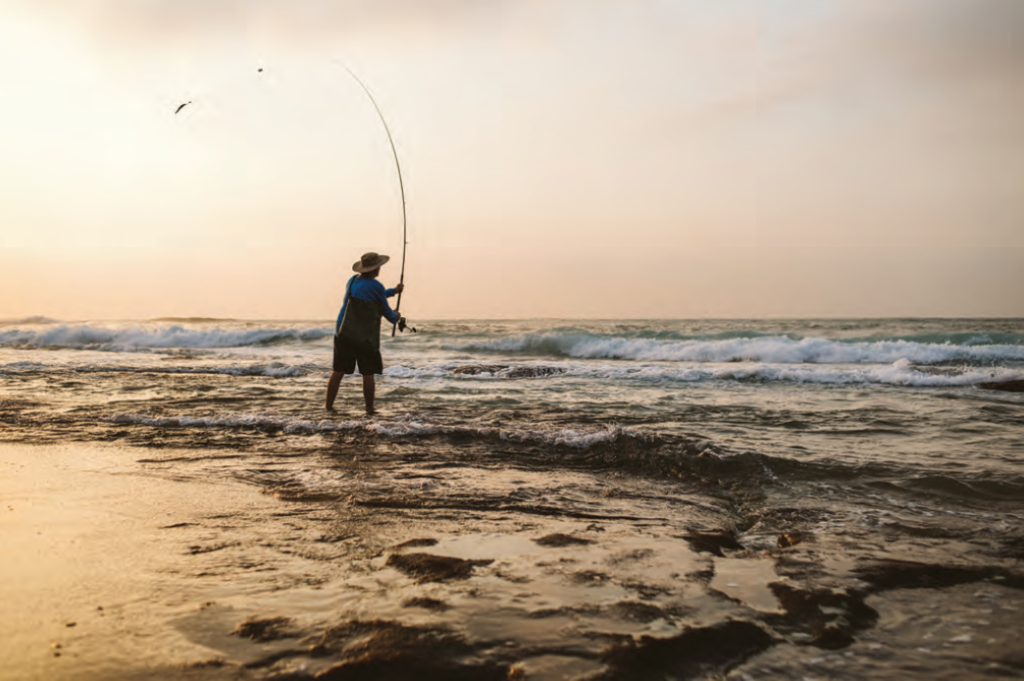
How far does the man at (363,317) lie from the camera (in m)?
8.16

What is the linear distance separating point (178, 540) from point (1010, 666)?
9.77 ft

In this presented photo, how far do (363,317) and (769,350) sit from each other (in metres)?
13.2

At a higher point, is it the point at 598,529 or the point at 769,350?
the point at 769,350

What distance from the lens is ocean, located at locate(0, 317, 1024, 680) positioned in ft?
6.92

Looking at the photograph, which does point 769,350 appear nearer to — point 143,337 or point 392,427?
point 392,427

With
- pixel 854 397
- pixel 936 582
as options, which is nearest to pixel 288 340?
pixel 854 397

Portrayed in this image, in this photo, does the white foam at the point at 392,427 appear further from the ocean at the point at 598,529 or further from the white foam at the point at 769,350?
the white foam at the point at 769,350

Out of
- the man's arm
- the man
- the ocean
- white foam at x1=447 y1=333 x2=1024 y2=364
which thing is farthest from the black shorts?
white foam at x1=447 y1=333 x2=1024 y2=364

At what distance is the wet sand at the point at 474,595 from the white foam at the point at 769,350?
1565 centimetres

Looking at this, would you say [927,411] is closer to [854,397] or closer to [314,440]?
[854,397]

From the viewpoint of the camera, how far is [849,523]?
3613 millimetres

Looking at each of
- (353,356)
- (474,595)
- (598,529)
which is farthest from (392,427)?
(474,595)

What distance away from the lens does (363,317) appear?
8.26 m

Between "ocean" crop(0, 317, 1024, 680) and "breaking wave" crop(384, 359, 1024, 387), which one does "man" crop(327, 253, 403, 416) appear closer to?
"ocean" crop(0, 317, 1024, 680)
